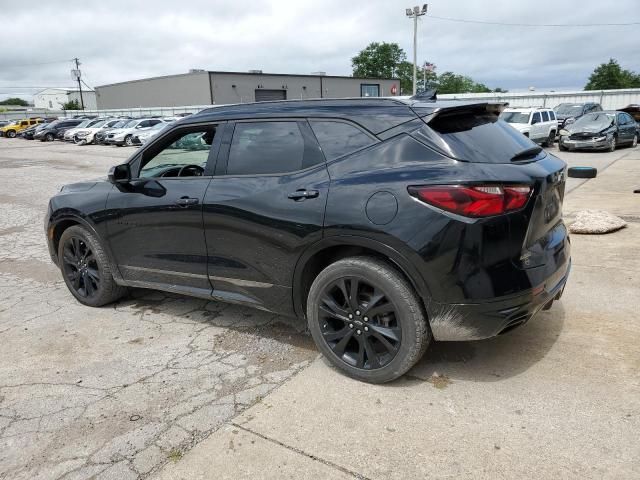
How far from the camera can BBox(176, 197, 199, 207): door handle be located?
378 centimetres

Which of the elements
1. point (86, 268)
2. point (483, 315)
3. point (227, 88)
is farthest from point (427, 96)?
point (227, 88)

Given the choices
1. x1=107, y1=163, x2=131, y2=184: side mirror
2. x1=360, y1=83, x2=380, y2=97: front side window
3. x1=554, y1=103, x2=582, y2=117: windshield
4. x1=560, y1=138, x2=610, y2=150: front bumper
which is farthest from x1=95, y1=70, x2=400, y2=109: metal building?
x1=107, y1=163, x2=131, y2=184: side mirror

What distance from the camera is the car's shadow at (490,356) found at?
329 centimetres

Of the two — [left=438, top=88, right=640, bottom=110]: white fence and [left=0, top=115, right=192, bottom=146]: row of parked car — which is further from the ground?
[left=438, top=88, right=640, bottom=110]: white fence

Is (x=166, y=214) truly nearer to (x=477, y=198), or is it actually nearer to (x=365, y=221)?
(x=365, y=221)

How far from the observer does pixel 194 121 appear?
400cm

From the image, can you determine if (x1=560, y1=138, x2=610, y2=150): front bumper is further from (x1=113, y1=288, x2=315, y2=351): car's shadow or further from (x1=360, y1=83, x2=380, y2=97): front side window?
(x1=360, y1=83, x2=380, y2=97): front side window

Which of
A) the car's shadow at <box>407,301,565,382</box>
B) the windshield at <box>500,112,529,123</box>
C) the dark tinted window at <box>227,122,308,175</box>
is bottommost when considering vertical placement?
the car's shadow at <box>407,301,565,382</box>

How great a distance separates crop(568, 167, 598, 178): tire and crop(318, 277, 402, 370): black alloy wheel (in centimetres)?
1077

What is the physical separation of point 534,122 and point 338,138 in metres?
19.9

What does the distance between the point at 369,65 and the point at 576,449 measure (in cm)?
10886

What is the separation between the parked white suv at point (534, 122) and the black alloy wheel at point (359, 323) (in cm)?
1884

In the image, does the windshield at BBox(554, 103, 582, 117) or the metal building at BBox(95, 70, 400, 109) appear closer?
the windshield at BBox(554, 103, 582, 117)

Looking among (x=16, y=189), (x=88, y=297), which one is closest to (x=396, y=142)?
(x=88, y=297)
